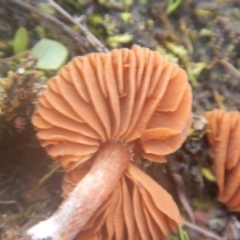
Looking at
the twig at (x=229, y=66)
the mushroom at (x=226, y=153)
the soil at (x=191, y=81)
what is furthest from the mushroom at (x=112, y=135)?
the twig at (x=229, y=66)

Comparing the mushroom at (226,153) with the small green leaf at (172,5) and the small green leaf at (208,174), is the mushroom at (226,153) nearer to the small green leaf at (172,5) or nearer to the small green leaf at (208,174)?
the small green leaf at (208,174)

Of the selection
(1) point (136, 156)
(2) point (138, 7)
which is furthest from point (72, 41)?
(1) point (136, 156)

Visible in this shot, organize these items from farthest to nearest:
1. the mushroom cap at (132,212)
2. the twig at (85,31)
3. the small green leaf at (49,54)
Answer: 1. the twig at (85,31)
2. the small green leaf at (49,54)
3. the mushroom cap at (132,212)

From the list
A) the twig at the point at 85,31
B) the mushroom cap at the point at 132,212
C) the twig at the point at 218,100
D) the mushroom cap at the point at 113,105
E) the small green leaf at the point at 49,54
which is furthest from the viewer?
the twig at the point at 218,100

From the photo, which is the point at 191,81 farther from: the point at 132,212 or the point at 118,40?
the point at 132,212

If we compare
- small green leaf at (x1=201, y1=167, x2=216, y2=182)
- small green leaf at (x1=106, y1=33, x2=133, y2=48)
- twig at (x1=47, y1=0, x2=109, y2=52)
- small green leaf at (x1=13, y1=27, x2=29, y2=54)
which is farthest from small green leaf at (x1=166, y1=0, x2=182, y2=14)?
small green leaf at (x1=201, y1=167, x2=216, y2=182)

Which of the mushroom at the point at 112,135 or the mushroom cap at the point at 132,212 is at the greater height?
the mushroom at the point at 112,135

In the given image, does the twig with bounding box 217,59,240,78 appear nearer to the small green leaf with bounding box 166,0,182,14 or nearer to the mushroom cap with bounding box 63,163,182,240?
the small green leaf with bounding box 166,0,182,14

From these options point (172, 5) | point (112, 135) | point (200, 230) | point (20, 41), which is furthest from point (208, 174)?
point (20, 41)
